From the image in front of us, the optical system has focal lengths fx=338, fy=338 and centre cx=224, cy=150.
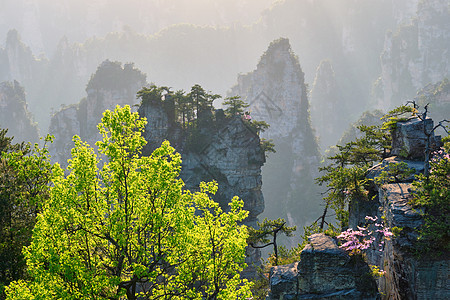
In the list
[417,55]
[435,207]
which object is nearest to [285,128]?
[417,55]

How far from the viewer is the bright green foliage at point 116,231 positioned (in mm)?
9461

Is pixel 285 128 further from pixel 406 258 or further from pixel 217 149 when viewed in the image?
→ pixel 406 258

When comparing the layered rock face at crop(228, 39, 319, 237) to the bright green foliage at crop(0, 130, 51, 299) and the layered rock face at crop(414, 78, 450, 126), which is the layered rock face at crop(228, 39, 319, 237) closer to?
the layered rock face at crop(414, 78, 450, 126)

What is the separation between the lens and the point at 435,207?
1064cm

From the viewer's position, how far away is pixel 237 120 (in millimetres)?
37062

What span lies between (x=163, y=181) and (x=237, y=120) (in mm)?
27042

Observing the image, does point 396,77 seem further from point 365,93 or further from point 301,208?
point 301,208

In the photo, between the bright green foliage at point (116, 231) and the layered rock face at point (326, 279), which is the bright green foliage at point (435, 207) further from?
the bright green foliage at point (116, 231)

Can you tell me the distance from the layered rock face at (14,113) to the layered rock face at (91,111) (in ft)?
54.6

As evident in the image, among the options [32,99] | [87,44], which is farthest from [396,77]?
[32,99]

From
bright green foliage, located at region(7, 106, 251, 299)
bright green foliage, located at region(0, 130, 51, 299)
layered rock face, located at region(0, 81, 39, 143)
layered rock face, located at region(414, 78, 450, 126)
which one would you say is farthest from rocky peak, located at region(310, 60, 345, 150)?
bright green foliage, located at region(0, 130, 51, 299)

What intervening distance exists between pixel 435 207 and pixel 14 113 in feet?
321

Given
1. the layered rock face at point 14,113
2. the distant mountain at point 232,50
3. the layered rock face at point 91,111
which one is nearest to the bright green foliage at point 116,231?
the layered rock face at point 91,111

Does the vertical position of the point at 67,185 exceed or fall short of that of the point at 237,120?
it falls short
